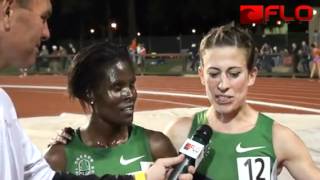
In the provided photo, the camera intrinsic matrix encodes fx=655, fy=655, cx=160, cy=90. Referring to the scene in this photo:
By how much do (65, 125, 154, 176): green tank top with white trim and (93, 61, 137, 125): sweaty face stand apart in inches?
4.1

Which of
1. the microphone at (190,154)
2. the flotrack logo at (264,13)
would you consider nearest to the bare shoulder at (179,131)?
the microphone at (190,154)

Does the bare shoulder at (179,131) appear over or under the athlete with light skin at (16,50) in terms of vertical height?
under

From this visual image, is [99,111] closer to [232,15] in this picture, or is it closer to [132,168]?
[132,168]

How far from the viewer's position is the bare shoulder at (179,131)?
2658 millimetres

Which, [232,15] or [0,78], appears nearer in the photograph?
[0,78]

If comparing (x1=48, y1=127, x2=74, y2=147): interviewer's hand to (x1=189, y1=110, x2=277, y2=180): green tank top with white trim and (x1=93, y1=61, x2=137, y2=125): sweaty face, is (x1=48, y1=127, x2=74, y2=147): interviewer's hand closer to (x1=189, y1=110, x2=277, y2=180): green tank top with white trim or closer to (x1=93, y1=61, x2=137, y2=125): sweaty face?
(x1=93, y1=61, x2=137, y2=125): sweaty face

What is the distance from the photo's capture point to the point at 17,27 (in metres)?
1.52

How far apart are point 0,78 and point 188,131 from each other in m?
23.3

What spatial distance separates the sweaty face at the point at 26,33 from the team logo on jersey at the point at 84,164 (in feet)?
3.12

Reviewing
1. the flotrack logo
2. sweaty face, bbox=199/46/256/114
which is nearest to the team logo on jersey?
sweaty face, bbox=199/46/256/114

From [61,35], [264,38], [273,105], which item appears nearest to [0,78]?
[264,38]

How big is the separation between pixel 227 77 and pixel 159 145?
14.7 inches

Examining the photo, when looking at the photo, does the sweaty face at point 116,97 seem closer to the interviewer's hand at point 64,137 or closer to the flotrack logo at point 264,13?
the interviewer's hand at point 64,137

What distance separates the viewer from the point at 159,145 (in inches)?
100
